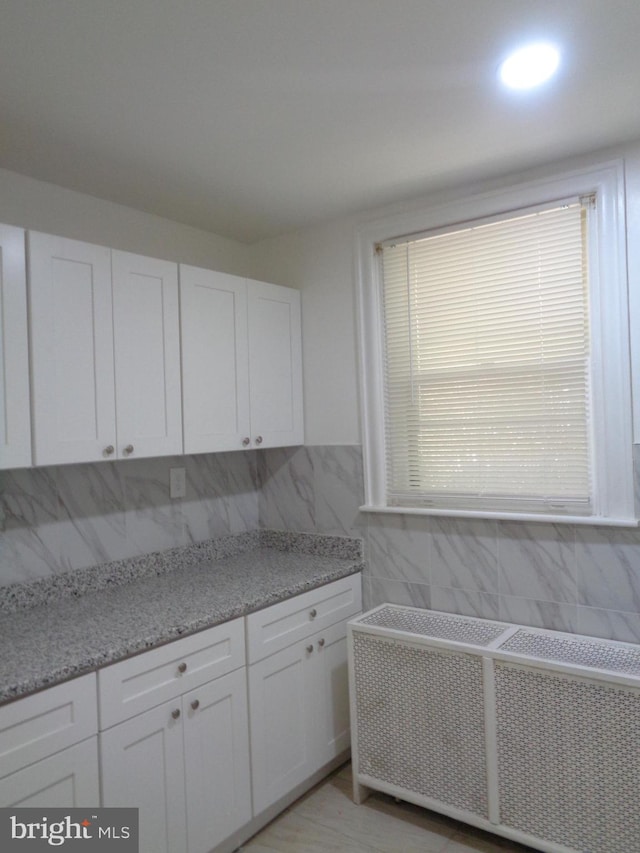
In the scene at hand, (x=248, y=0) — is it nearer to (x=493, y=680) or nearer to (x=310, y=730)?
(x=493, y=680)

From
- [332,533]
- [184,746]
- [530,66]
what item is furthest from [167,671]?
[530,66]

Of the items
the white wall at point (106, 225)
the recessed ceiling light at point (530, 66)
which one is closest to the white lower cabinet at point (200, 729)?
the white wall at point (106, 225)

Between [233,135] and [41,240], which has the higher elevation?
[233,135]

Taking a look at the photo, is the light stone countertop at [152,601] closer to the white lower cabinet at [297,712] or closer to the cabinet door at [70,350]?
the white lower cabinet at [297,712]

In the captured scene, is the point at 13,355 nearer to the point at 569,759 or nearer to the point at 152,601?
the point at 152,601

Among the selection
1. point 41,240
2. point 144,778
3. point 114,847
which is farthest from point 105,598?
point 41,240

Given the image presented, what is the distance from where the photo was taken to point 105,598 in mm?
2334

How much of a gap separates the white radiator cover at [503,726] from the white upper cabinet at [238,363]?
3.13 feet

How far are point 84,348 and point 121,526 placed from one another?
0.82 metres

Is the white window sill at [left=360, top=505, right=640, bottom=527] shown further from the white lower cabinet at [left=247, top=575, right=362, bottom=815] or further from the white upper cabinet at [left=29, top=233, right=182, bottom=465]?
the white upper cabinet at [left=29, top=233, right=182, bottom=465]

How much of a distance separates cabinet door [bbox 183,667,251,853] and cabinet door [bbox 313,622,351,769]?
43cm

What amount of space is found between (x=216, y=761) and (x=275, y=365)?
1647mm

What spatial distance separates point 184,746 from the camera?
1979 millimetres

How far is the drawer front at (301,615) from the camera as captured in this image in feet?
7.46
